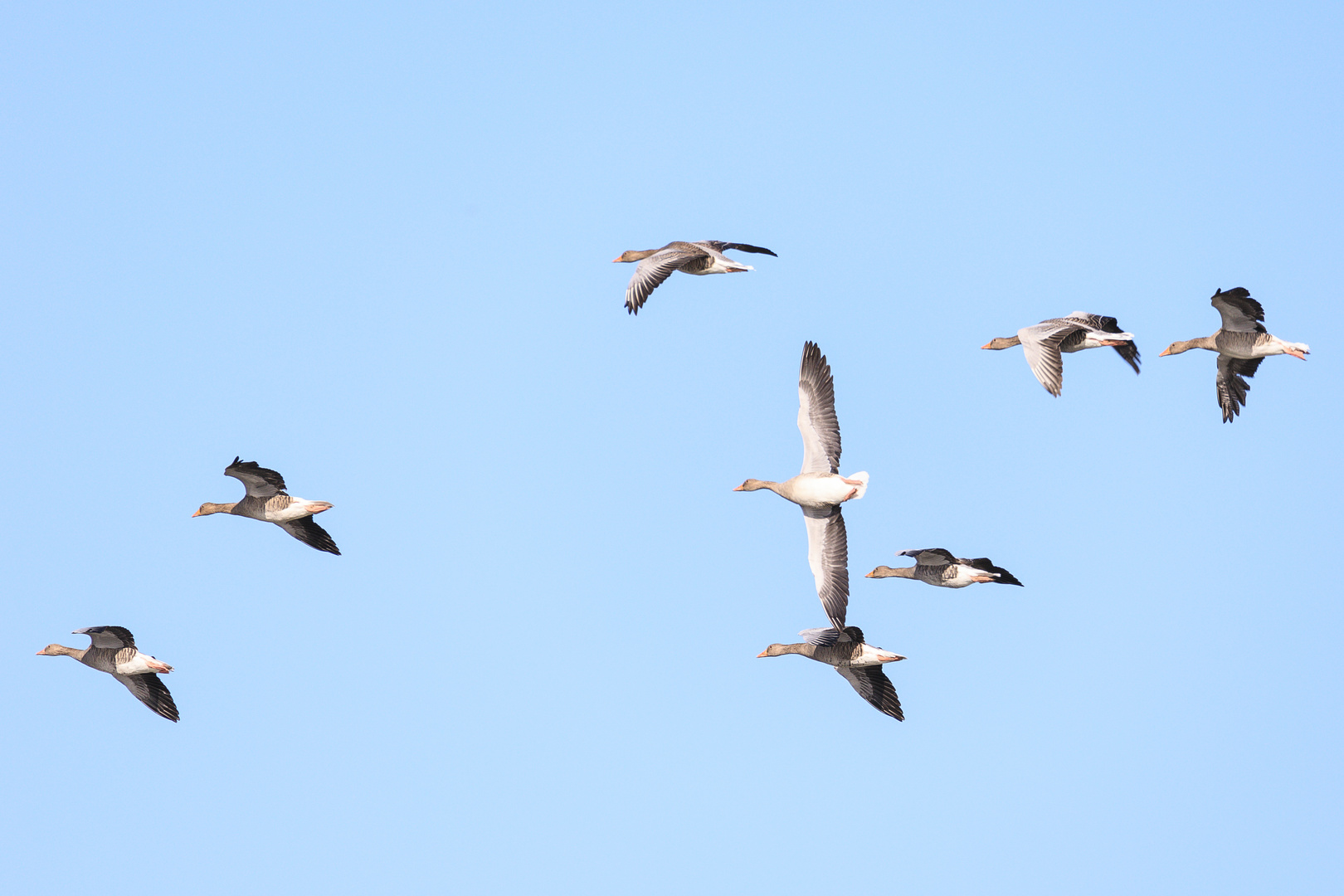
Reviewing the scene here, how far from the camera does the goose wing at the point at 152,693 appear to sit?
85.6 ft

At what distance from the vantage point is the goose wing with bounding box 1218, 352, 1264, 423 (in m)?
31.5

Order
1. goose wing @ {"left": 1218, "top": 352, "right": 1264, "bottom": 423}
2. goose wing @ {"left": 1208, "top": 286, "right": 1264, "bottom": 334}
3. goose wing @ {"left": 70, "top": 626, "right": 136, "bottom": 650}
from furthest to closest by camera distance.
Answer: goose wing @ {"left": 1218, "top": 352, "right": 1264, "bottom": 423} → goose wing @ {"left": 1208, "top": 286, "right": 1264, "bottom": 334} → goose wing @ {"left": 70, "top": 626, "right": 136, "bottom": 650}

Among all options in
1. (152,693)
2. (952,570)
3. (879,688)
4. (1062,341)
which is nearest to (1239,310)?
(1062,341)

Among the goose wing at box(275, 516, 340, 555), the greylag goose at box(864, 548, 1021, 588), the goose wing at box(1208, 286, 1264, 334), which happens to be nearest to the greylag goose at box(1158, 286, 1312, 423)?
the goose wing at box(1208, 286, 1264, 334)

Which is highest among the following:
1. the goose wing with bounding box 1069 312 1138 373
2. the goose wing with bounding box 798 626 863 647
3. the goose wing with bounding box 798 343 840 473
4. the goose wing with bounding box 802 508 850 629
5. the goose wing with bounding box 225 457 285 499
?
the goose wing with bounding box 1069 312 1138 373

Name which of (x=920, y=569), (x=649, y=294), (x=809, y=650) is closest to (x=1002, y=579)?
(x=920, y=569)

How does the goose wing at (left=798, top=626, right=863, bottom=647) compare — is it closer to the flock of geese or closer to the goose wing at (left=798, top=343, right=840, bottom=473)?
the flock of geese

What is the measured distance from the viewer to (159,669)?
25.5m

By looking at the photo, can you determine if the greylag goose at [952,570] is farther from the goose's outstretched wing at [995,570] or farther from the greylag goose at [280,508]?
the greylag goose at [280,508]

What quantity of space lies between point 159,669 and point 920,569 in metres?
13.3

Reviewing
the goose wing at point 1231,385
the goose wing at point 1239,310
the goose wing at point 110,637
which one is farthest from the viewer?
the goose wing at point 1231,385

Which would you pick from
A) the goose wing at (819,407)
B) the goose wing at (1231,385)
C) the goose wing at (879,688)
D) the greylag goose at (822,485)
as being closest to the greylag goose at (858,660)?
the goose wing at (879,688)

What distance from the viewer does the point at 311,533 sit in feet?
86.0

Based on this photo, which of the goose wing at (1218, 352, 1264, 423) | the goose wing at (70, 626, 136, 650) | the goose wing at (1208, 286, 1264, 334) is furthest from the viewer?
the goose wing at (1218, 352, 1264, 423)
